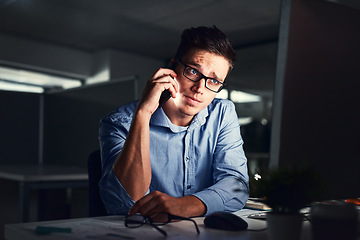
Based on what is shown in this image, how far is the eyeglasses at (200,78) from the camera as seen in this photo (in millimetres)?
1226

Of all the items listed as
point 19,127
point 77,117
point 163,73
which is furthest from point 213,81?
point 19,127

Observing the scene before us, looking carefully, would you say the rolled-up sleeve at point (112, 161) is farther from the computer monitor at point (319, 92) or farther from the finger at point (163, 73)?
the computer monitor at point (319, 92)

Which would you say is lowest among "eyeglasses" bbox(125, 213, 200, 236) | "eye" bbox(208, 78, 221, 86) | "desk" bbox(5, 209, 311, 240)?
"desk" bbox(5, 209, 311, 240)

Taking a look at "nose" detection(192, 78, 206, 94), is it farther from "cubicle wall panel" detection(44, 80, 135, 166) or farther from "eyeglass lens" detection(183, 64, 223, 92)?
"cubicle wall panel" detection(44, 80, 135, 166)

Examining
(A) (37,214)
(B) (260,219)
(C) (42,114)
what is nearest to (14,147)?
(C) (42,114)

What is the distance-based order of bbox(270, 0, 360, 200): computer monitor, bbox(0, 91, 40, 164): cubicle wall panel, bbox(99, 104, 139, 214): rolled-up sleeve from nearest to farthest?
bbox(270, 0, 360, 200): computer monitor
bbox(99, 104, 139, 214): rolled-up sleeve
bbox(0, 91, 40, 164): cubicle wall panel

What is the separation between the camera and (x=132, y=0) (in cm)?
488

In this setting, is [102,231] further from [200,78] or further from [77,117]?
[77,117]

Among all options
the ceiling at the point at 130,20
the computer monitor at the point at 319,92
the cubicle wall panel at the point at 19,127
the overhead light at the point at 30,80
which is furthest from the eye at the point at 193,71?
the overhead light at the point at 30,80

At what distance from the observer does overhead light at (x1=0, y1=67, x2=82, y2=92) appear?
6934mm

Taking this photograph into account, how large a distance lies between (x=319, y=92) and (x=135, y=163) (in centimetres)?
58

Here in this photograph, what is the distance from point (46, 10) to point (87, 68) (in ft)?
7.41

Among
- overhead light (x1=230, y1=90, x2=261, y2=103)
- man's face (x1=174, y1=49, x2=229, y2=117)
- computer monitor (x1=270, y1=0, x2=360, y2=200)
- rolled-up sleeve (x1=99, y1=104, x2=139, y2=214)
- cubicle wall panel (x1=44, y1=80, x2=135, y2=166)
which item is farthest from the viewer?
overhead light (x1=230, y1=90, x2=261, y2=103)

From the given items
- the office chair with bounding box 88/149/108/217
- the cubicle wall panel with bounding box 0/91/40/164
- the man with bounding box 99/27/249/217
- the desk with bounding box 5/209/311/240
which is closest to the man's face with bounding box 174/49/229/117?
the man with bounding box 99/27/249/217
